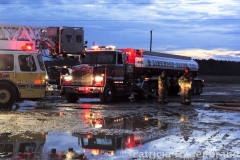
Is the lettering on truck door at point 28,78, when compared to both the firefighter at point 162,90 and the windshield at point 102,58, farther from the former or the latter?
the firefighter at point 162,90

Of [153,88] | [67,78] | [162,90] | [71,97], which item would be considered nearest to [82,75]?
[67,78]

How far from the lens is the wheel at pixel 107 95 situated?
18.8 metres

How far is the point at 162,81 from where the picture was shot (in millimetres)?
18859

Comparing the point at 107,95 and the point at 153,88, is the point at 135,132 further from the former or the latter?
the point at 153,88

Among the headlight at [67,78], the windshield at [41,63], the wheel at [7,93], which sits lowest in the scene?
the wheel at [7,93]

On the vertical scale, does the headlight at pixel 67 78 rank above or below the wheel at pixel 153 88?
above

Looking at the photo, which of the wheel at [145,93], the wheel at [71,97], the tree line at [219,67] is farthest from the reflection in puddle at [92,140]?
the tree line at [219,67]

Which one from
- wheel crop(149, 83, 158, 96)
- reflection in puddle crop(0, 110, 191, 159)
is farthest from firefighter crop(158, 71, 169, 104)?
reflection in puddle crop(0, 110, 191, 159)

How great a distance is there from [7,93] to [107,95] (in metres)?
5.36

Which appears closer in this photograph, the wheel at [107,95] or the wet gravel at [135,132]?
the wet gravel at [135,132]

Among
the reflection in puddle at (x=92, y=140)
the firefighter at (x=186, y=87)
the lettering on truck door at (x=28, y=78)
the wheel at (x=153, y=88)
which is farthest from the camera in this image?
the wheel at (x=153, y=88)

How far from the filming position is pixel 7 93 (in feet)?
49.7

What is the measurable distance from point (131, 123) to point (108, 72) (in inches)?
319

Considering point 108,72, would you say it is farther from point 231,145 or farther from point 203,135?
point 231,145
